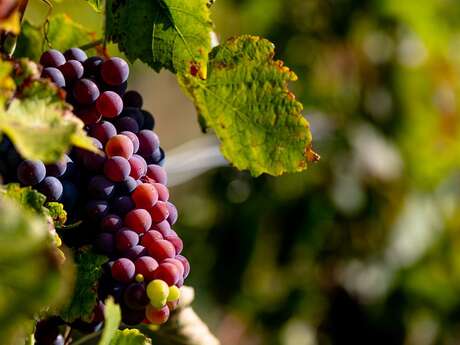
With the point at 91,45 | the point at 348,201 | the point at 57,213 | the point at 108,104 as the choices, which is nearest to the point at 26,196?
the point at 57,213

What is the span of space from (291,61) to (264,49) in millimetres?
1835

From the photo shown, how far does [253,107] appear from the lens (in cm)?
82

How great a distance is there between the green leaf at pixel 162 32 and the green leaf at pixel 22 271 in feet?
1.24

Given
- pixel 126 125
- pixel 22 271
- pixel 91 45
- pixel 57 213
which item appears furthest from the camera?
pixel 91 45

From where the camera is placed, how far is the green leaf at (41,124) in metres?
0.55

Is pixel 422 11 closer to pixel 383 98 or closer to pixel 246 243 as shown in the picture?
pixel 383 98

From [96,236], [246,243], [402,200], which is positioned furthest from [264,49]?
[402,200]

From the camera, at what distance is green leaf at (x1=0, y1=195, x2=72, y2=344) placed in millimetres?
438

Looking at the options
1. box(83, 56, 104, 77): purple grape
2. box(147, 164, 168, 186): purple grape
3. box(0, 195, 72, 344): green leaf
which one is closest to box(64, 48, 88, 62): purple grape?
box(83, 56, 104, 77): purple grape

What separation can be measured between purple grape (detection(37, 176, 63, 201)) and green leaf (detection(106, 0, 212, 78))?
15 centimetres

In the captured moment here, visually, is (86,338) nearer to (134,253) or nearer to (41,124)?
(134,253)

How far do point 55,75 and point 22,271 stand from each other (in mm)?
332

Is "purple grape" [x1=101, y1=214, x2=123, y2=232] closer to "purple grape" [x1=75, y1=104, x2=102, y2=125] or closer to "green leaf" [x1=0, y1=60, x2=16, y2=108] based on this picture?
"purple grape" [x1=75, y1=104, x2=102, y2=125]

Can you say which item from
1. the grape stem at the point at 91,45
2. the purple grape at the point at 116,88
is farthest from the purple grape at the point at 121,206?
the grape stem at the point at 91,45
